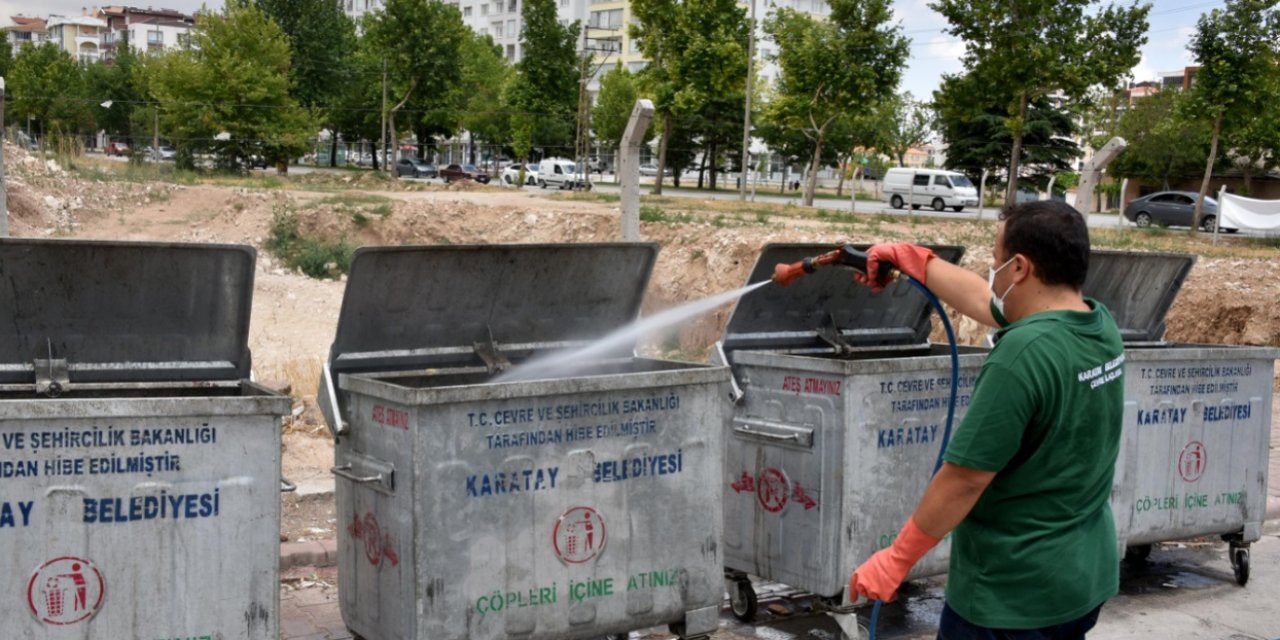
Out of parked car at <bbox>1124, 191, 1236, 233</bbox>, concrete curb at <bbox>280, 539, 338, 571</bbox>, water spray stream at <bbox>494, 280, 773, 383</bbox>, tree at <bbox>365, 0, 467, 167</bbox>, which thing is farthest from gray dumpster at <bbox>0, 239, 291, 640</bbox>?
tree at <bbox>365, 0, 467, 167</bbox>

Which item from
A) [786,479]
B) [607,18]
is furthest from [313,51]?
[786,479]

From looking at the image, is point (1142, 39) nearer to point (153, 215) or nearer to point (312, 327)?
point (312, 327)

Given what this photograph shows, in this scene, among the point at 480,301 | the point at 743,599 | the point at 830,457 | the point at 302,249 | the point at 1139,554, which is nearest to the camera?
the point at 480,301

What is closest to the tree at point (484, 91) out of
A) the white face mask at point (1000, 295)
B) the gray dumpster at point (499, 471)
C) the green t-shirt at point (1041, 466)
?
the gray dumpster at point (499, 471)

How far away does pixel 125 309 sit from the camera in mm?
4781

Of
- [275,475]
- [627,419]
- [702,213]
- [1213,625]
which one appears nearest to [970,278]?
[627,419]

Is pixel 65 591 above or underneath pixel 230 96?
underneath

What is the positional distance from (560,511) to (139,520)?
149 centimetres

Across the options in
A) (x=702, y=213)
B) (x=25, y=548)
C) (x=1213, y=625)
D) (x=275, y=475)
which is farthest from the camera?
(x=702, y=213)

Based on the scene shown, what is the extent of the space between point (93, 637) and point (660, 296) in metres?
20.3

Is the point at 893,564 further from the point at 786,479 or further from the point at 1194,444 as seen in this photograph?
the point at 1194,444

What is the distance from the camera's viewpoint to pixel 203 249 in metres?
4.77

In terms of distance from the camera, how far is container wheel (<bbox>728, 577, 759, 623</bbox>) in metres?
6.24

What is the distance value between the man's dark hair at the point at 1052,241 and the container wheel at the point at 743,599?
10.5 feet
